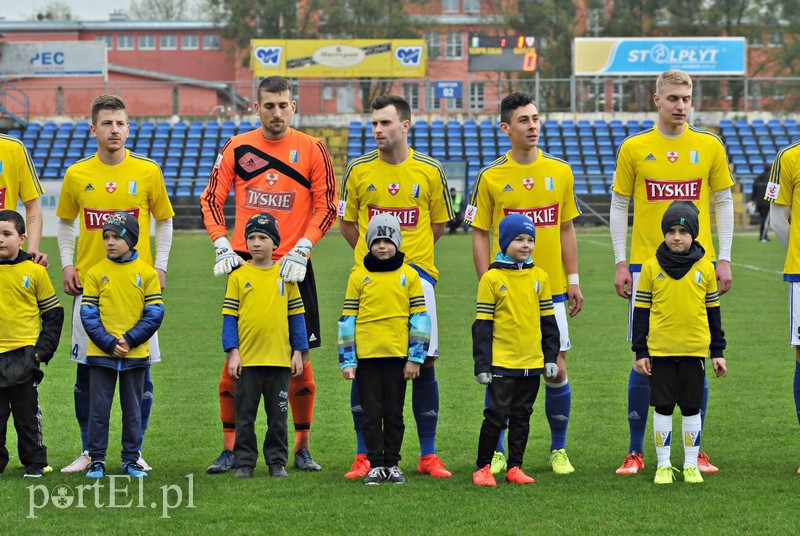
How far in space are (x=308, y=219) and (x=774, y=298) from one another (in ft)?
38.0

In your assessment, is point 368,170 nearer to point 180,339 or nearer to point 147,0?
point 180,339

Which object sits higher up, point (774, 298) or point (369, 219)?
point (369, 219)

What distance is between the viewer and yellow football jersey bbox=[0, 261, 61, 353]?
668cm

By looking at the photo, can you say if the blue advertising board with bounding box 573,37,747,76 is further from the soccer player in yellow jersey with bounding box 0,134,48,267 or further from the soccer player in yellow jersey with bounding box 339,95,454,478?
the soccer player in yellow jersey with bounding box 0,134,48,267

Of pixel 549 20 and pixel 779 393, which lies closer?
pixel 779 393

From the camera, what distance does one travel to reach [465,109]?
45.4 meters

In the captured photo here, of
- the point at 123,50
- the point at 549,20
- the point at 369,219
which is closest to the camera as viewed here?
the point at 369,219

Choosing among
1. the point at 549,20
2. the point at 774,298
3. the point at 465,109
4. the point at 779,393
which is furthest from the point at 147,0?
the point at 779,393

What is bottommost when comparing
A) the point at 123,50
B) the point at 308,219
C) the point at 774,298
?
the point at 774,298

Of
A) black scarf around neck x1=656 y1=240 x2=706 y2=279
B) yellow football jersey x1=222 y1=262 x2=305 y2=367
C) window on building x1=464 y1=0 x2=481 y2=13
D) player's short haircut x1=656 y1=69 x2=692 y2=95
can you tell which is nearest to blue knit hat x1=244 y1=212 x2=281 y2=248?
yellow football jersey x1=222 y1=262 x2=305 y2=367

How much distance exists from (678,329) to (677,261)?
380 mm

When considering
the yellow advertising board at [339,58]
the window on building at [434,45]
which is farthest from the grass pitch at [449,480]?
the window on building at [434,45]

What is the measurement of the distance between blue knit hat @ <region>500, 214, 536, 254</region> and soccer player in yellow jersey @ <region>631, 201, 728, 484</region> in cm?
70

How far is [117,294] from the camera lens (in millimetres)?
6637
